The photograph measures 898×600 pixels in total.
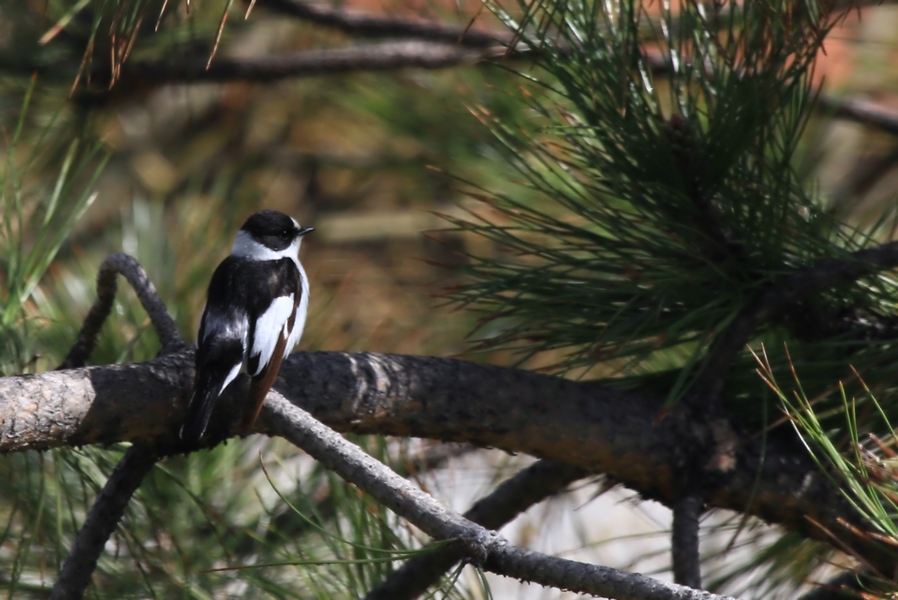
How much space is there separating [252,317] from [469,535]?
65 centimetres

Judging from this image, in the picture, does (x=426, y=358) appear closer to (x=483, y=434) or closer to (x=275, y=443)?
(x=483, y=434)

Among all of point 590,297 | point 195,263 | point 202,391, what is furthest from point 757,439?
point 195,263

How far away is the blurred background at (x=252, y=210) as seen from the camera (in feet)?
3.81

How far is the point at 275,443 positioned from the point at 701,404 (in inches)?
26.1

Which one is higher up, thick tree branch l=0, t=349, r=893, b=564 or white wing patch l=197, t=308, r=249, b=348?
thick tree branch l=0, t=349, r=893, b=564

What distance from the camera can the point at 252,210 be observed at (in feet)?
8.18

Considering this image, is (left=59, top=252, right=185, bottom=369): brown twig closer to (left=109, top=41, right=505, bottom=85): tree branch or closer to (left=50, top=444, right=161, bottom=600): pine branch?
(left=50, top=444, right=161, bottom=600): pine branch

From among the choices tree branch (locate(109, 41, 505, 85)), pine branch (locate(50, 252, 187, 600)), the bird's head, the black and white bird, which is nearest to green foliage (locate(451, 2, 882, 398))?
the black and white bird

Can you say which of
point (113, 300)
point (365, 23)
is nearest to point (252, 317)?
point (113, 300)

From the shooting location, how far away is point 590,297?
3.38 ft

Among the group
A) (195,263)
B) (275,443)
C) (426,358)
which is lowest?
(275,443)

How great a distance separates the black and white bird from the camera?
925 millimetres

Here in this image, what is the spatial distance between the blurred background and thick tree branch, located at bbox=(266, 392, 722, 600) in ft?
0.14

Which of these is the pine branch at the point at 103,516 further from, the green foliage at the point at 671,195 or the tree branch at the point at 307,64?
Result: the tree branch at the point at 307,64
